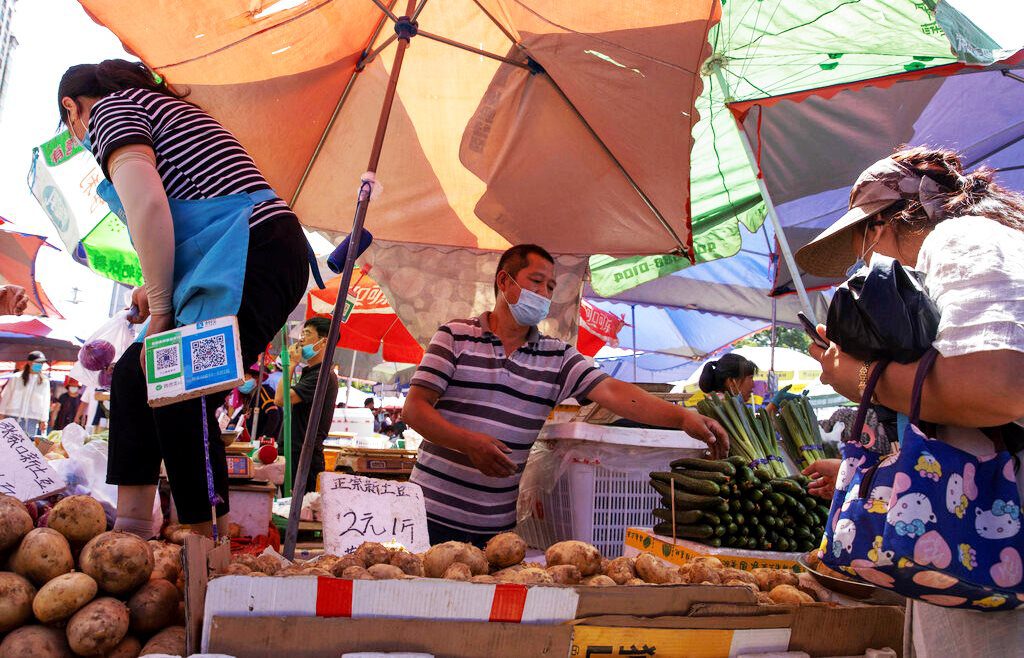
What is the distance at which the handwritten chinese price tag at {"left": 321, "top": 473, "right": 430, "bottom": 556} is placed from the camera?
104 inches

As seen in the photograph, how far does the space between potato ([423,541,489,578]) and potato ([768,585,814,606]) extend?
84cm

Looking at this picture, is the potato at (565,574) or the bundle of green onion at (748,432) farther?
the bundle of green onion at (748,432)

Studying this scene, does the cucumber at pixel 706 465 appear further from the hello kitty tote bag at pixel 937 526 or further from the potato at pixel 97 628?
the potato at pixel 97 628

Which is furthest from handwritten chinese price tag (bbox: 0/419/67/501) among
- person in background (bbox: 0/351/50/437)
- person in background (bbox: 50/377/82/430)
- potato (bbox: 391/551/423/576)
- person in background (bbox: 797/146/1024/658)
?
person in background (bbox: 50/377/82/430)

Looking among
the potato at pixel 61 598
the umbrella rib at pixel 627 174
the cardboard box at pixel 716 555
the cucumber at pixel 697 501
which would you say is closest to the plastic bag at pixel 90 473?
the potato at pixel 61 598

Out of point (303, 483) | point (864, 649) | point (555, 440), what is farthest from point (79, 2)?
point (864, 649)

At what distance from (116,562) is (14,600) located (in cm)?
21

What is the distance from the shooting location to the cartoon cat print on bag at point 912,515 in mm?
1479

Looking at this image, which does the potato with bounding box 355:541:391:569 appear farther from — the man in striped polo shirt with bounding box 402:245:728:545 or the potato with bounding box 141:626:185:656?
the man in striped polo shirt with bounding box 402:245:728:545

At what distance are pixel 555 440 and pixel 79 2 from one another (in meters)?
2.81

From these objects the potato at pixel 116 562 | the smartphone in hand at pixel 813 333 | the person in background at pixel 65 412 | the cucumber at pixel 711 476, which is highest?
the smartphone in hand at pixel 813 333

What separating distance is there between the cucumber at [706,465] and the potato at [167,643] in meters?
2.41

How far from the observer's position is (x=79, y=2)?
290 cm

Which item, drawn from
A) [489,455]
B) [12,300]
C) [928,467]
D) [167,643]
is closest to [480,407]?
[489,455]
